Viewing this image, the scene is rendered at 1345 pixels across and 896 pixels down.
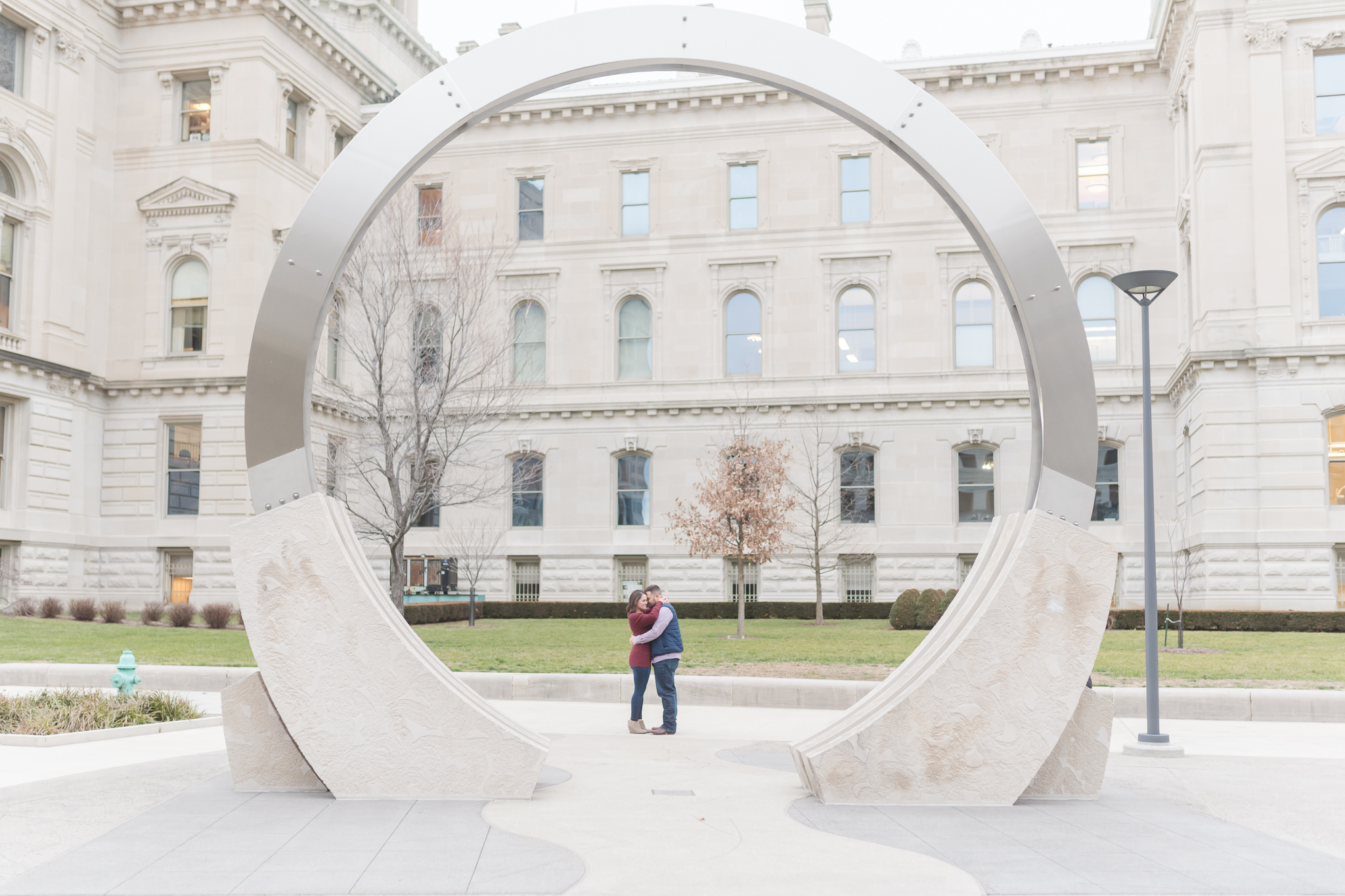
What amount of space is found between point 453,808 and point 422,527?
3255cm

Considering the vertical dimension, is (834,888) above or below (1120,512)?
below

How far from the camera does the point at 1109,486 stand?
35656 mm

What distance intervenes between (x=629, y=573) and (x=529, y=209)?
13165mm

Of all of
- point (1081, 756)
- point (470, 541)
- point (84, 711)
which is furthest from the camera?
point (470, 541)

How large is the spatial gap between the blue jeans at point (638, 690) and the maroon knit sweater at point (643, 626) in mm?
56

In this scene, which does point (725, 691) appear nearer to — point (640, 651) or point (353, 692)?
point (640, 651)

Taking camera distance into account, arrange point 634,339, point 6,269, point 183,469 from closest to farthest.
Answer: point 6,269 → point 183,469 → point 634,339

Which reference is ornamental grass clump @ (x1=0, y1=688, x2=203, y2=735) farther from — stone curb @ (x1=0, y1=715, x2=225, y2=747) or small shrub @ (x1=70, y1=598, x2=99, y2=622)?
small shrub @ (x1=70, y1=598, x2=99, y2=622)

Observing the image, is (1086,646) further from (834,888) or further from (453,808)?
(453,808)

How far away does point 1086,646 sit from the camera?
7.75 metres

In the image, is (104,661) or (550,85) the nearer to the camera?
(550,85)

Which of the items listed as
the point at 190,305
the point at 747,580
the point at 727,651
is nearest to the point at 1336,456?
the point at 747,580

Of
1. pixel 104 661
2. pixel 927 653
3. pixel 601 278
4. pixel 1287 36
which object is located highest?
pixel 1287 36

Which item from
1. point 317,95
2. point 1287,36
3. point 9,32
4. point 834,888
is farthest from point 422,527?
point 834,888
